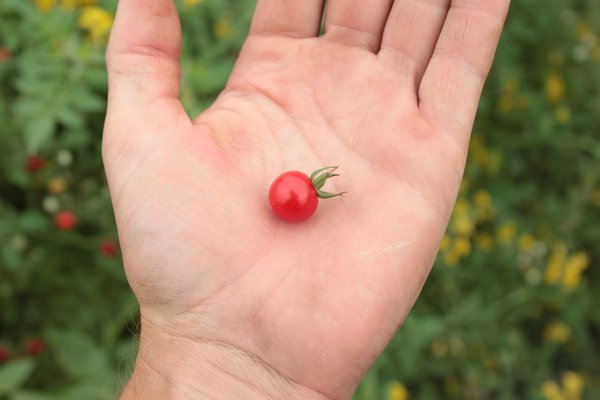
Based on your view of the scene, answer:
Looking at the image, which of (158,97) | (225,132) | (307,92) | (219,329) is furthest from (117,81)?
(219,329)

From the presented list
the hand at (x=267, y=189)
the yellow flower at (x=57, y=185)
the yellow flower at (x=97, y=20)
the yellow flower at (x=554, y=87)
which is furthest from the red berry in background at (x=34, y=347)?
the yellow flower at (x=554, y=87)

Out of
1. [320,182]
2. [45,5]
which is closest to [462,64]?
[320,182]

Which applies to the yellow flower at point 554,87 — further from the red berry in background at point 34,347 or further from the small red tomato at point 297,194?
the red berry in background at point 34,347

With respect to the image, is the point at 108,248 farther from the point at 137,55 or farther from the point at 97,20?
the point at 137,55

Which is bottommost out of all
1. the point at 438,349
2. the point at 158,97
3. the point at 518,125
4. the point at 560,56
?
the point at 438,349

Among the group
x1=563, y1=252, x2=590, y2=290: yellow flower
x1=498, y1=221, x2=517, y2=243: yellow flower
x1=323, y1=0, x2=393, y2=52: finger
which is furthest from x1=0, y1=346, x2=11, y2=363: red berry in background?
x1=563, y1=252, x2=590, y2=290: yellow flower

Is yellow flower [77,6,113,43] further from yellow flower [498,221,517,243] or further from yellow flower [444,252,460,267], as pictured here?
yellow flower [498,221,517,243]

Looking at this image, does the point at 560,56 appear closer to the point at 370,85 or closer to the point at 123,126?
the point at 370,85
